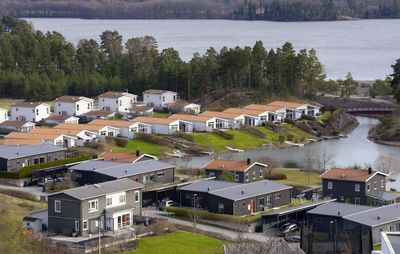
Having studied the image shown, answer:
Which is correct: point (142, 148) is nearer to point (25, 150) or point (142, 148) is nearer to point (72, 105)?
point (25, 150)

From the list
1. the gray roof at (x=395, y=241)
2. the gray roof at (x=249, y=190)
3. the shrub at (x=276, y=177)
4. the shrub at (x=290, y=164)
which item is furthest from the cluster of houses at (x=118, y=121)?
the gray roof at (x=395, y=241)

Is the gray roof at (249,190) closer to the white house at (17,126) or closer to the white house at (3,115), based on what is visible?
the white house at (17,126)

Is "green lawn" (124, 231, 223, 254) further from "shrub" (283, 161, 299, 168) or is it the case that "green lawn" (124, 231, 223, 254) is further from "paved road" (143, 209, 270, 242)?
"shrub" (283, 161, 299, 168)

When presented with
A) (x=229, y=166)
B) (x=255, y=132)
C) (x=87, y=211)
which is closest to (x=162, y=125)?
(x=255, y=132)

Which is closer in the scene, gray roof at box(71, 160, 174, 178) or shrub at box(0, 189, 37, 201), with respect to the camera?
shrub at box(0, 189, 37, 201)

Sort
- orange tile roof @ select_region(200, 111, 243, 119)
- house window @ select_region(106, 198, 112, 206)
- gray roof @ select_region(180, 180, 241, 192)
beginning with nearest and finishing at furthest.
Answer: house window @ select_region(106, 198, 112, 206), gray roof @ select_region(180, 180, 241, 192), orange tile roof @ select_region(200, 111, 243, 119)

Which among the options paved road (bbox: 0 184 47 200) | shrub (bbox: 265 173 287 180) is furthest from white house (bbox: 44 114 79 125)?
shrub (bbox: 265 173 287 180)
